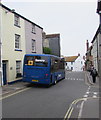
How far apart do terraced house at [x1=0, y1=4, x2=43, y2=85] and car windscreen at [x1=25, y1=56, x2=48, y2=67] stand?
2294 mm

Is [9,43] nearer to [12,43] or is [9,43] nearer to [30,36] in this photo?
[12,43]

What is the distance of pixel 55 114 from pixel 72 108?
1331 mm

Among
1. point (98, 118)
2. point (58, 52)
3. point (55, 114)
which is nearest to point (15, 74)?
point (55, 114)

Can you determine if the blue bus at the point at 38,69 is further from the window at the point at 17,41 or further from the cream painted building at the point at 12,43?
the window at the point at 17,41

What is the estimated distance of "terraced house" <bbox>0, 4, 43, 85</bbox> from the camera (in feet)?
49.9

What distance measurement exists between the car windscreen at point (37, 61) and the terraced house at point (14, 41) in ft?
7.52

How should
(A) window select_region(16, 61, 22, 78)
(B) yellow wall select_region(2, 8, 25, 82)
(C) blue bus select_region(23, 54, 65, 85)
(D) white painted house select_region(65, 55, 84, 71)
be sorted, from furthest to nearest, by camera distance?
(D) white painted house select_region(65, 55, 84, 71)
(A) window select_region(16, 61, 22, 78)
(B) yellow wall select_region(2, 8, 25, 82)
(C) blue bus select_region(23, 54, 65, 85)

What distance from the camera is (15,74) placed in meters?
17.1

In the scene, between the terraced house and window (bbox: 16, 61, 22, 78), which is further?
window (bbox: 16, 61, 22, 78)

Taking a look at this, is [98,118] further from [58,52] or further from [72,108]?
[58,52]

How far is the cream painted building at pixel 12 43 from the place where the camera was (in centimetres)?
1519

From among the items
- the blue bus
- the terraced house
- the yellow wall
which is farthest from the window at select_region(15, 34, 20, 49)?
the blue bus

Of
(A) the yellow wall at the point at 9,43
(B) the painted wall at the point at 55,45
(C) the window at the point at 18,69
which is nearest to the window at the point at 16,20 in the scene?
(A) the yellow wall at the point at 9,43

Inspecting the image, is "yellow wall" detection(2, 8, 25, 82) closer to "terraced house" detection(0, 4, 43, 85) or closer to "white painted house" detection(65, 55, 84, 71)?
"terraced house" detection(0, 4, 43, 85)
